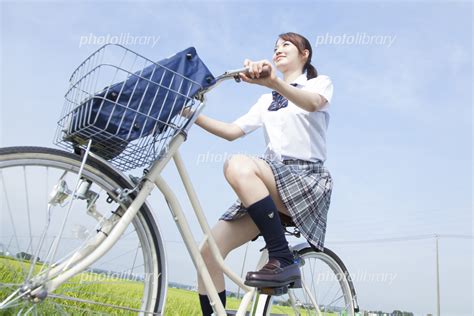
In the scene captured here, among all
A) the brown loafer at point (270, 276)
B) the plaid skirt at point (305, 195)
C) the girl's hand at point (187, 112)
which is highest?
the girl's hand at point (187, 112)

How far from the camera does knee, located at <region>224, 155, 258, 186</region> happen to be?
6.95ft

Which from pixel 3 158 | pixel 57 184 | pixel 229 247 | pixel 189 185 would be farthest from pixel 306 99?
pixel 3 158

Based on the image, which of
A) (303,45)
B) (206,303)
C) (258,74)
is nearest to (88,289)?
(206,303)

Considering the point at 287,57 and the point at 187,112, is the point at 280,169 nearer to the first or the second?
the point at 187,112

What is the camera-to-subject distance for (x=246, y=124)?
273 centimetres

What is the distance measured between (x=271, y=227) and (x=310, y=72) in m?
0.99

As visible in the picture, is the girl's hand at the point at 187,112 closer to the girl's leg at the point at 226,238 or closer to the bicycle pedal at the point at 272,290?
the girl's leg at the point at 226,238

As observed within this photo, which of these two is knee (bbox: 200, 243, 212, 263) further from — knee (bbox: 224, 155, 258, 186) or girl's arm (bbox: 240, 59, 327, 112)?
girl's arm (bbox: 240, 59, 327, 112)

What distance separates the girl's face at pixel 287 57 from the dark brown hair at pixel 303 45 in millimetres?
21

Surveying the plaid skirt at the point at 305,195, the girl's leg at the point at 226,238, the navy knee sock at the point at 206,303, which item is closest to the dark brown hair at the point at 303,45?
the plaid skirt at the point at 305,195

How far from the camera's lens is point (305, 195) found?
2.31 meters

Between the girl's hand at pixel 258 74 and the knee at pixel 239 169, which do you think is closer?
the girl's hand at pixel 258 74

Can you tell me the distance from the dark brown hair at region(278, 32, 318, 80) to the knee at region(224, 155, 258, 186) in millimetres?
777

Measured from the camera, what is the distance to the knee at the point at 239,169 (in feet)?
6.95
